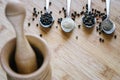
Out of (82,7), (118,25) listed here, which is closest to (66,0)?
(82,7)

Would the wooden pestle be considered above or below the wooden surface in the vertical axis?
above

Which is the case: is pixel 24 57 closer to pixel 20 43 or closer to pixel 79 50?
pixel 20 43

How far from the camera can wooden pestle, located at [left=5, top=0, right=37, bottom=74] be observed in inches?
24.7

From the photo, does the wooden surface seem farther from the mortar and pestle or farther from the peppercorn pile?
the mortar and pestle

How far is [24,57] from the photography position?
0.72 m

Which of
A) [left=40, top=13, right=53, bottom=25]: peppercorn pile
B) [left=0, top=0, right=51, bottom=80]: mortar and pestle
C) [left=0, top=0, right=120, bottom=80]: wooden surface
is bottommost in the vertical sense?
[left=0, top=0, right=120, bottom=80]: wooden surface

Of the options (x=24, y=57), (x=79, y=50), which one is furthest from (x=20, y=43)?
(x=79, y=50)

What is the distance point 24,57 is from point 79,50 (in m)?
0.36

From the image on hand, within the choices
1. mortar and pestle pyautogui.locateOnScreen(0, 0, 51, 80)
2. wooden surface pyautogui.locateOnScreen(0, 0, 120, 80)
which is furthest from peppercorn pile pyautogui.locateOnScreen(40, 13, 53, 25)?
mortar and pestle pyautogui.locateOnScreen(0, 0, 51, 80)

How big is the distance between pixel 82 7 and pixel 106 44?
7.2 inches

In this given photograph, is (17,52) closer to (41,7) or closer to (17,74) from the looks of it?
(17,74)

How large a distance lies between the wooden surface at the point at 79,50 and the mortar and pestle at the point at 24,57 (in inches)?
9.1

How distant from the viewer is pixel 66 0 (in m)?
1.17

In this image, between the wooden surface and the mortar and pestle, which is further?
the wooden surface
